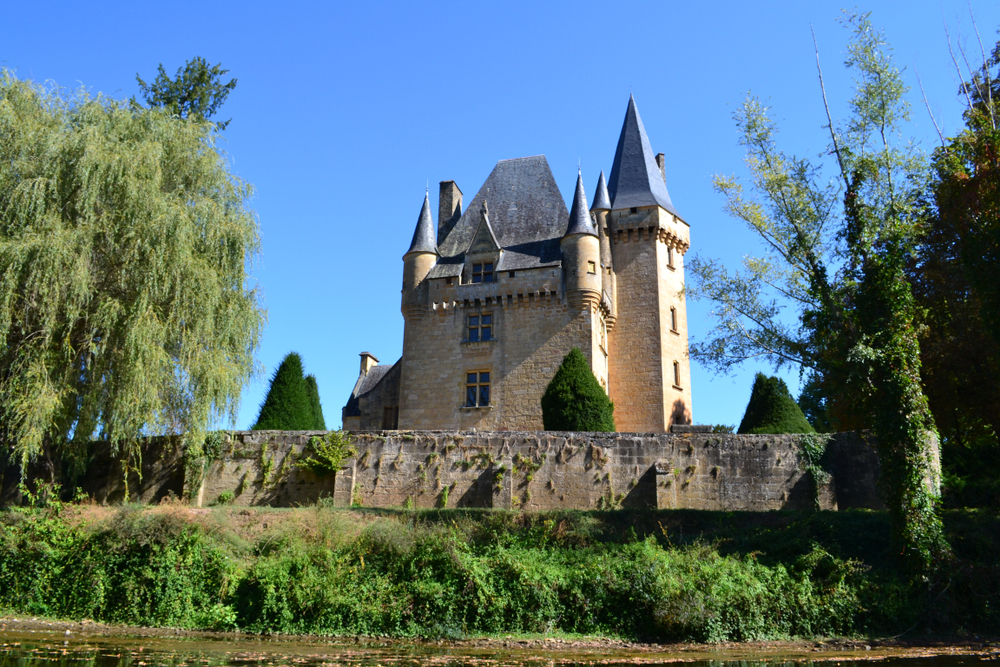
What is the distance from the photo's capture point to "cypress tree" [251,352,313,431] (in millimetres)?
22078

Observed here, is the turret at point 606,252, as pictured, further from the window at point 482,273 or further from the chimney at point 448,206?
the chimney at point 448,206

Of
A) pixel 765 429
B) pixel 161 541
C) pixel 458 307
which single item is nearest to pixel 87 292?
pixel 161 541

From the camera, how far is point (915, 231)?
16.6 m

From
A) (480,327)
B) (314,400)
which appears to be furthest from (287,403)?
(480,327)

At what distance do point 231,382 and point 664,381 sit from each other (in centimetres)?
1474

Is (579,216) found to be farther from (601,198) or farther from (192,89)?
(192,89)

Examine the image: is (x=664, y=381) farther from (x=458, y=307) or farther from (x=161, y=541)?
(x=161, y=541)

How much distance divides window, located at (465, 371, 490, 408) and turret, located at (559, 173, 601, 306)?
Result: 3.75m

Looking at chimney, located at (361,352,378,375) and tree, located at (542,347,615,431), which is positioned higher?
chimney, located at (361,352,378,375)

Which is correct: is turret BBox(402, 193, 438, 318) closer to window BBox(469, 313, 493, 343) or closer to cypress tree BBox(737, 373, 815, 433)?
window BBox(469, 313, 493, 343)

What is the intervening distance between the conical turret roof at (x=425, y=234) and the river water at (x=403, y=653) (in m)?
17.1

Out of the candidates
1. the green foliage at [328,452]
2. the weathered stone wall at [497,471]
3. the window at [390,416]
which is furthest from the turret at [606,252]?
the green foliage at [328,452]

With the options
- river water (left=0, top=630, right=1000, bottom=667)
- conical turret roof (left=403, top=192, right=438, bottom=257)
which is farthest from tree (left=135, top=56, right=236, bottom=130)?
river water (left=0, top=630, right=1000, bottom=667)

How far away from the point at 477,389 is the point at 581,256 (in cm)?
539
